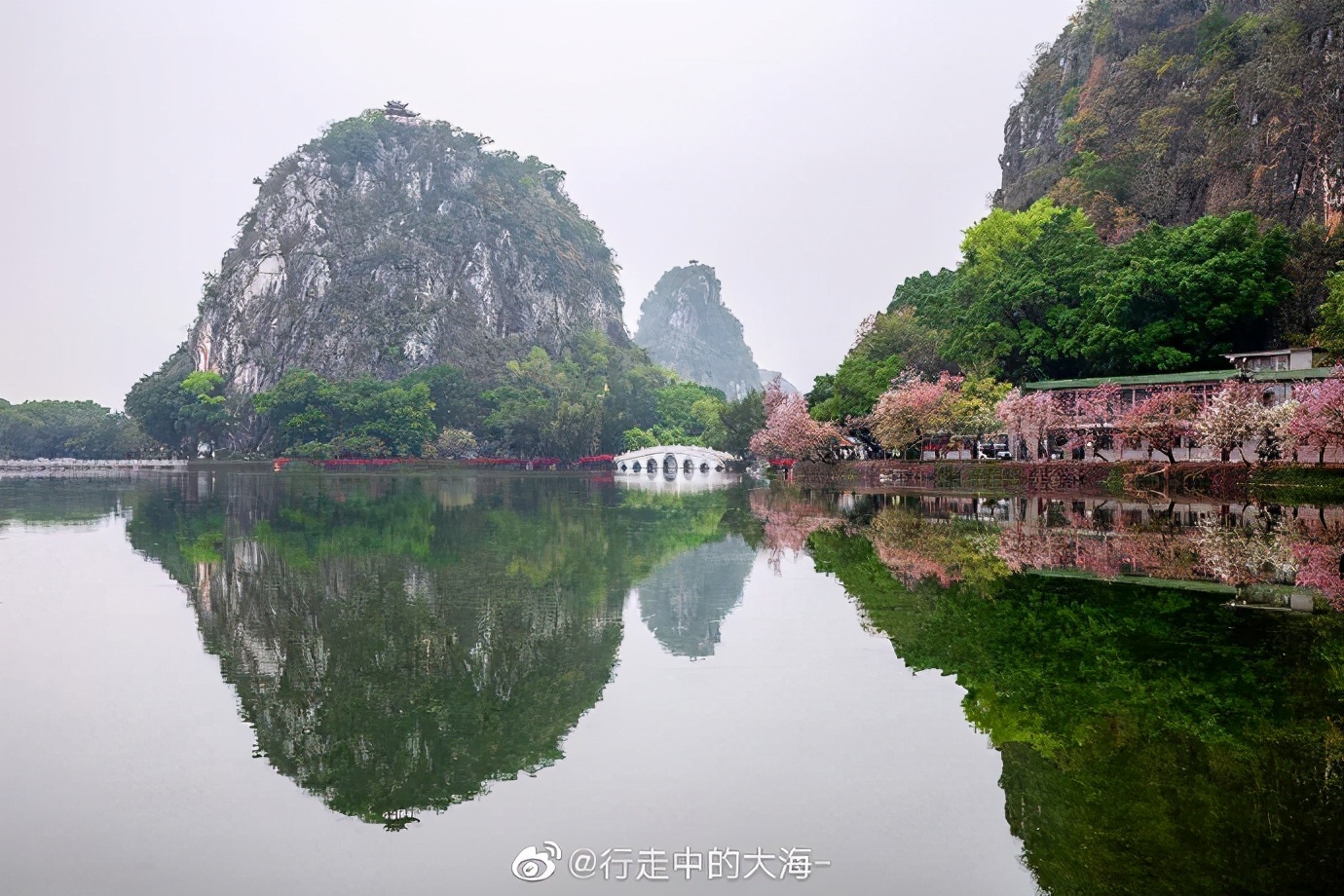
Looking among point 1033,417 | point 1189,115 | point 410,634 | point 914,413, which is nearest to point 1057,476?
point 1033,417

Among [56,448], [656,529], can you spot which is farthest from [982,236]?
[56,448]

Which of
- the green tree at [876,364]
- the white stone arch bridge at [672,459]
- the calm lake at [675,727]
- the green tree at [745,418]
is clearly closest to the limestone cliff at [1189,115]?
the green tree at [876,364]

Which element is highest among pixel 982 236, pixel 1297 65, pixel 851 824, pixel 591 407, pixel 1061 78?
pixel 1061 78

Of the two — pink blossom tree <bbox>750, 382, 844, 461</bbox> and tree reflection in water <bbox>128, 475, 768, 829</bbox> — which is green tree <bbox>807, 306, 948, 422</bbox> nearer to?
pink blossom tree <bbox>750, 382, 844, 461</bbox>

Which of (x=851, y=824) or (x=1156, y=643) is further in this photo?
(x=1156, y=643)

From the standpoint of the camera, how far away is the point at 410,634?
534 inches

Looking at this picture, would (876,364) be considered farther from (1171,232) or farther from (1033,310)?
(1171,232)

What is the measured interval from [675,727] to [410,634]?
5.23m

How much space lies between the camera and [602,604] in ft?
53.5

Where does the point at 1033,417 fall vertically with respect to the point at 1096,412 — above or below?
below

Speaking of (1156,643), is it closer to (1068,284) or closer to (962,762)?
(962,762)

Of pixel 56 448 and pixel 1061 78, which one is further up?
pixel 1061 78

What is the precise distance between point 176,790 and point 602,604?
876 centimetres

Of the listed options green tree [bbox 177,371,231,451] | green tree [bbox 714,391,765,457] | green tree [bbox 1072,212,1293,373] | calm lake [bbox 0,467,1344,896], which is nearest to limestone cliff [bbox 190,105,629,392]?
green tree [bbox 177,371,231,451]
